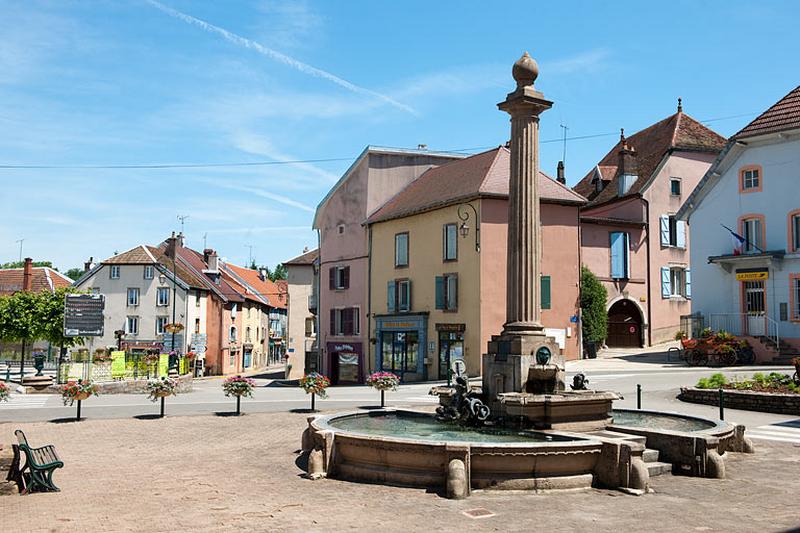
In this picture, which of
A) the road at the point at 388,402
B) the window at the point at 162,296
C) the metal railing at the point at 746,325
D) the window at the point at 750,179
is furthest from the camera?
the window at the point at 162,296

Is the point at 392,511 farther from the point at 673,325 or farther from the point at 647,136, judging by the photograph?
the point at 647,136

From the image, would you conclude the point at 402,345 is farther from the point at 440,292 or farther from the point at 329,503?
the point at 329,503

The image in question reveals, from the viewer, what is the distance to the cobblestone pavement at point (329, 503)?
8.46 metres

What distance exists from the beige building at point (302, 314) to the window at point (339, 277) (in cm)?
438

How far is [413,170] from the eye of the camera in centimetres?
4319

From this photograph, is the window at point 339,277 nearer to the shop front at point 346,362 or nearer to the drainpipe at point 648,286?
the shop front at point 346,362

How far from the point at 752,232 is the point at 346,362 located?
2187 cm

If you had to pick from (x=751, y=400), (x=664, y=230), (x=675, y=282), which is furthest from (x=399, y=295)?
(x=751, y=400)

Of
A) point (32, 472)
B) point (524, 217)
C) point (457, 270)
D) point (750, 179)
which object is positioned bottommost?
point (32, 472)

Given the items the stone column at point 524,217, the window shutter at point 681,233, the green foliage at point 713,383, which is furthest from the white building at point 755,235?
the stone column at point 524,217

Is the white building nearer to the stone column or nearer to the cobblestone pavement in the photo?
the cobblestone pavement

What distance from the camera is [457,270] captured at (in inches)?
1347

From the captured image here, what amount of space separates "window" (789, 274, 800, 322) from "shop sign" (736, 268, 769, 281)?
1056mm

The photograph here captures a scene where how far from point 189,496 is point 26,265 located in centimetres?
5500
